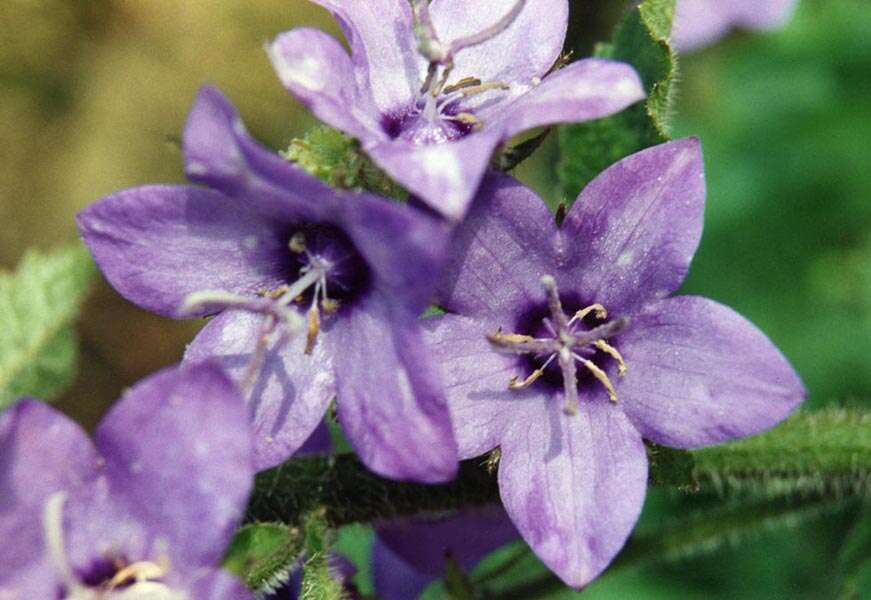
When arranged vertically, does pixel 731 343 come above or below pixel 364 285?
below

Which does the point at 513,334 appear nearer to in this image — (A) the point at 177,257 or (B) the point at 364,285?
(B) the point at 364,285

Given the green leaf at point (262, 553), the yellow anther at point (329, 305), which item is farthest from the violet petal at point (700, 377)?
the green leaf at point (262, 553)

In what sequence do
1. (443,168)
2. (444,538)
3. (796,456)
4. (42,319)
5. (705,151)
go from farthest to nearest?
(705,151) → (42,319) → (444,538) → (796,456) → (443,168)

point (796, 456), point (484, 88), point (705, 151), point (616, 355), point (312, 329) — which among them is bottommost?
point (705, 151)

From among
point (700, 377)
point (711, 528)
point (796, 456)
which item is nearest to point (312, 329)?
point (700, 377)

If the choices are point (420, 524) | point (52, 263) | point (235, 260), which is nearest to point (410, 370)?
point (235, 260)

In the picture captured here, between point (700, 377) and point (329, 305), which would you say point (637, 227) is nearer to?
point (700, 377)
